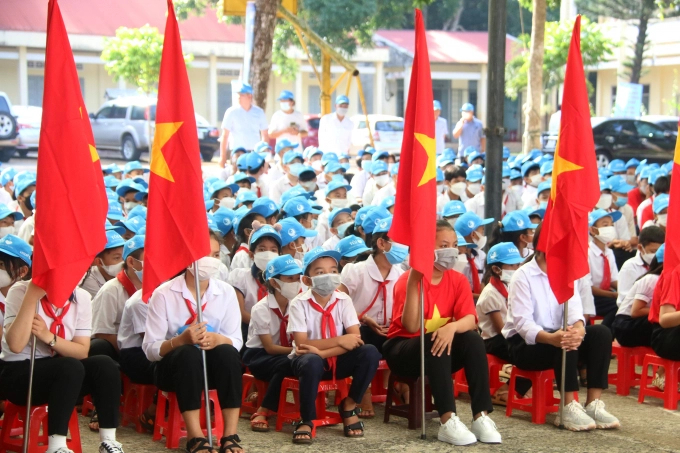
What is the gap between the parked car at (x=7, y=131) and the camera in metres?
26.8

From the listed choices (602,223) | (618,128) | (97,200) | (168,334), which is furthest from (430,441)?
(618,128)

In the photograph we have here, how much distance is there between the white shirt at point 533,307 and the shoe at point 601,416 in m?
0.54

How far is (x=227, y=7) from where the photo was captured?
17.4 meters

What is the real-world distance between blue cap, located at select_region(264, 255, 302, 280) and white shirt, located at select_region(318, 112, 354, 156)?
11442 mm

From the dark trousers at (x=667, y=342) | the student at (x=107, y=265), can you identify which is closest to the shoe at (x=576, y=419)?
the dark trousers at (x=667, y=342)

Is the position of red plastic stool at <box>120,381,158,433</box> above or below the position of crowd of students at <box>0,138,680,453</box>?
below

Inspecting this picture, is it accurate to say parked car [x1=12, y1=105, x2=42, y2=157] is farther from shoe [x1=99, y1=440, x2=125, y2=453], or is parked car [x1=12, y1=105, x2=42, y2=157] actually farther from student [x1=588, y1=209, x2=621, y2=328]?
shoe [x1=99, y1=440, x2=125, y2=453]

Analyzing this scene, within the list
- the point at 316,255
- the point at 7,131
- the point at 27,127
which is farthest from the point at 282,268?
the point at 27,127

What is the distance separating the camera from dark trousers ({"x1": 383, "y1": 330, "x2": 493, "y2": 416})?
248 inches

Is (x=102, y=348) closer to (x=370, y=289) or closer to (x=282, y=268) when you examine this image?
(x=282, y=268)

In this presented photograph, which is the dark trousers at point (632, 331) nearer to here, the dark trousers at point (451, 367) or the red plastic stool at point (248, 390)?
the dark trousers at point (451, 367)

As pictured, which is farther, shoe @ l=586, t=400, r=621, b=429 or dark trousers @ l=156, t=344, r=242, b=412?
shoe @ l=586, t=400, r=621, b=429

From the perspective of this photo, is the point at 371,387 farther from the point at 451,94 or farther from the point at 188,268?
the point at 451,94

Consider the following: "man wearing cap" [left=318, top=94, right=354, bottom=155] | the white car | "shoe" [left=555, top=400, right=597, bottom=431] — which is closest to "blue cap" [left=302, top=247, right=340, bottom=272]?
"shoe" [left=555, top=400, right=597, bottom=431]
